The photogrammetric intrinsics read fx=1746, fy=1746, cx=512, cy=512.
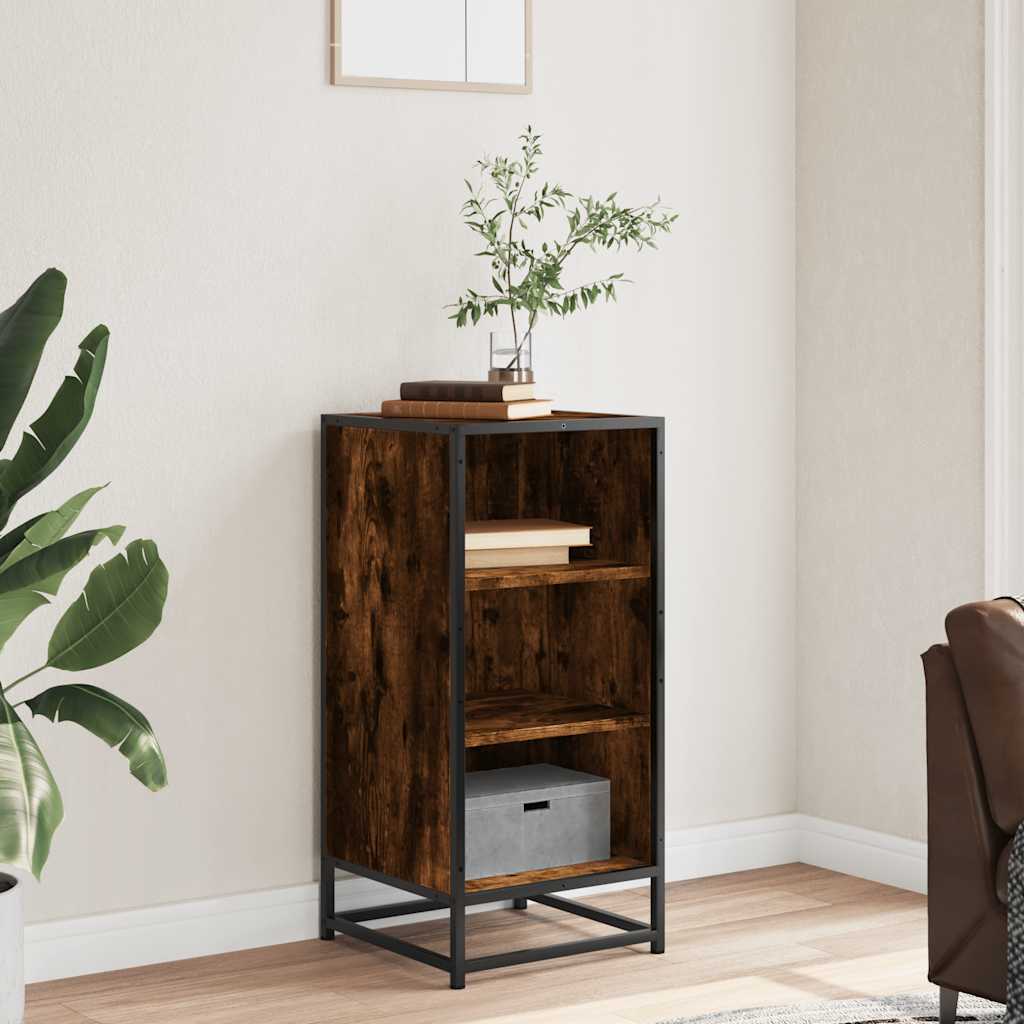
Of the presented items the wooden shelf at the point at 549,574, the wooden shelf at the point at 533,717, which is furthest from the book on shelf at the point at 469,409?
the wooden shelf at the point at 533,717

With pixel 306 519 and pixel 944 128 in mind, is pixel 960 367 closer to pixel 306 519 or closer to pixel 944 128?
pixel 944 128

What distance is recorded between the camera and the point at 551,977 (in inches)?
136

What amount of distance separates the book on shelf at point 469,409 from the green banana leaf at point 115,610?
2.61ft

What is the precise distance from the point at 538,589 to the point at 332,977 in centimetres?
96

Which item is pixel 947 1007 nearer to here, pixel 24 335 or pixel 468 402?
pixel 468 402

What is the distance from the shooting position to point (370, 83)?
370 centimetres

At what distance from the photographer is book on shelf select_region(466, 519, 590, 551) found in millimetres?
3426

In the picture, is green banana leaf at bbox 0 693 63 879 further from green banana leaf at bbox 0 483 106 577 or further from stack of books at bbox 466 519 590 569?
stack of books at bbox 466 519 590 569

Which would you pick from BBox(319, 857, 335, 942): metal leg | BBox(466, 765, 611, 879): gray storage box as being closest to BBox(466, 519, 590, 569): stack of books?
BBox(466, 765, 611, 879): gray storage box

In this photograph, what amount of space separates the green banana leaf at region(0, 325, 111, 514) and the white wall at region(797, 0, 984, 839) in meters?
2.00

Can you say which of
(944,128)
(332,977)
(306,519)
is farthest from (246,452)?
(944,128)

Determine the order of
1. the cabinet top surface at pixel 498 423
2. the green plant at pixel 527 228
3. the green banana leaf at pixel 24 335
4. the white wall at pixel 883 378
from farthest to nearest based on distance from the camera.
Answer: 1. the white wall at pixel 883 378
2. the green plant at pixel 527 228
3. the cabinet top surface at pixel 498 423
4. the green banana leaf at pixel 24 335

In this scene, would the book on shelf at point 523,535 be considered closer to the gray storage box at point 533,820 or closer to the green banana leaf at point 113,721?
the gray storage box at point 533,820

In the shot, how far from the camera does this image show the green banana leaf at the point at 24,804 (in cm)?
250
